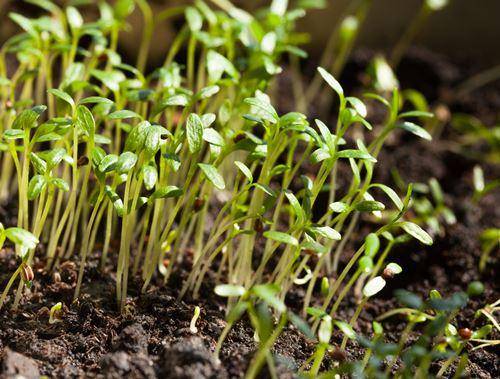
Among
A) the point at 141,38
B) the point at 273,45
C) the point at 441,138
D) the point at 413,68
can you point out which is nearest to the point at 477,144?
the point at 441,138

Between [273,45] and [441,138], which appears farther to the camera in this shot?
[441,138]

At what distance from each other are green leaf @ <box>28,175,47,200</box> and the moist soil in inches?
11.1

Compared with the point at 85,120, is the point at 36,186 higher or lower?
lower

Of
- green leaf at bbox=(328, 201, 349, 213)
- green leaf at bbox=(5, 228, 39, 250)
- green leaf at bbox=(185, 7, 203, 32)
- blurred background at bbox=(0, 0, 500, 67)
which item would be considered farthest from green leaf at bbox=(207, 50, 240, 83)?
blurred background at bbox=(0, 0, 500, 67)

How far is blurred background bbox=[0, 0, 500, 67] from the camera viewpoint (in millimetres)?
2719

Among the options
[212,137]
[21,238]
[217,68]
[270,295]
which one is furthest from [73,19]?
[270,295]

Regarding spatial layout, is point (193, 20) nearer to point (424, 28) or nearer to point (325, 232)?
point (325, 232)

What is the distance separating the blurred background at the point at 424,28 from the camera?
107 inches

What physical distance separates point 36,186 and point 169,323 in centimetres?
39

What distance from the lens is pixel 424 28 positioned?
9.22 feet

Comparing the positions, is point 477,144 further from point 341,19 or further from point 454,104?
point 341,19

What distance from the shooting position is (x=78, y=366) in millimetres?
1345

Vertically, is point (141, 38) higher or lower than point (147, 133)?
lower

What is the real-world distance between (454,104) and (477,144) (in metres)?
0.22
